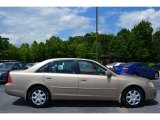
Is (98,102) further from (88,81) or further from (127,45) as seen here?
(127,45)

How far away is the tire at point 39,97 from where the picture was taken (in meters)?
8.23

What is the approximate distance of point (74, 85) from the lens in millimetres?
8195

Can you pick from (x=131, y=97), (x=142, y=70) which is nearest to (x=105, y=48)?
(x=142, y=70)

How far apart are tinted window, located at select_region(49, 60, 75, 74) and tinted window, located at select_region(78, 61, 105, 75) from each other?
0.90 feet

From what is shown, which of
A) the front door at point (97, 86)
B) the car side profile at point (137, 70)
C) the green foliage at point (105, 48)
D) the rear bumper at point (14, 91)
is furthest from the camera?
the green foliage at point (105, 48)

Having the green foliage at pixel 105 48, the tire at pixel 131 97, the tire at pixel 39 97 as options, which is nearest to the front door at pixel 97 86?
the tire at pixel 131 97

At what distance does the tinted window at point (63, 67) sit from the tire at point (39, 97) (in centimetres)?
67

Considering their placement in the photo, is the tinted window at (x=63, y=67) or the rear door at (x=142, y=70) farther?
the rear door at (x=142, y=70)

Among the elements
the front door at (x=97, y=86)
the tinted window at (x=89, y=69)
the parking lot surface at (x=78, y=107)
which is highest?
the tinted window at (x=89, y=69)

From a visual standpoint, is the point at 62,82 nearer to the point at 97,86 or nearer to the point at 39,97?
the point at 39,97

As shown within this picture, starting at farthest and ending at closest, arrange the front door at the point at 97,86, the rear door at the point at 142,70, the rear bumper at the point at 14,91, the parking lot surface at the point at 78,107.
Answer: the rear door at the point at 142,70, the rear bumper at the point at 14,91, the front door at the point at 97,86, the parking lot surface at the point at 78,107

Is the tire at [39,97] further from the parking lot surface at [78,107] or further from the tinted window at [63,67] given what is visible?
the tinted window at [63,67]

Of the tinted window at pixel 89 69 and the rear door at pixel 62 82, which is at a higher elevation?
the tinted window at pixel 89 69

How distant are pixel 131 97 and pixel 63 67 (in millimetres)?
2263
